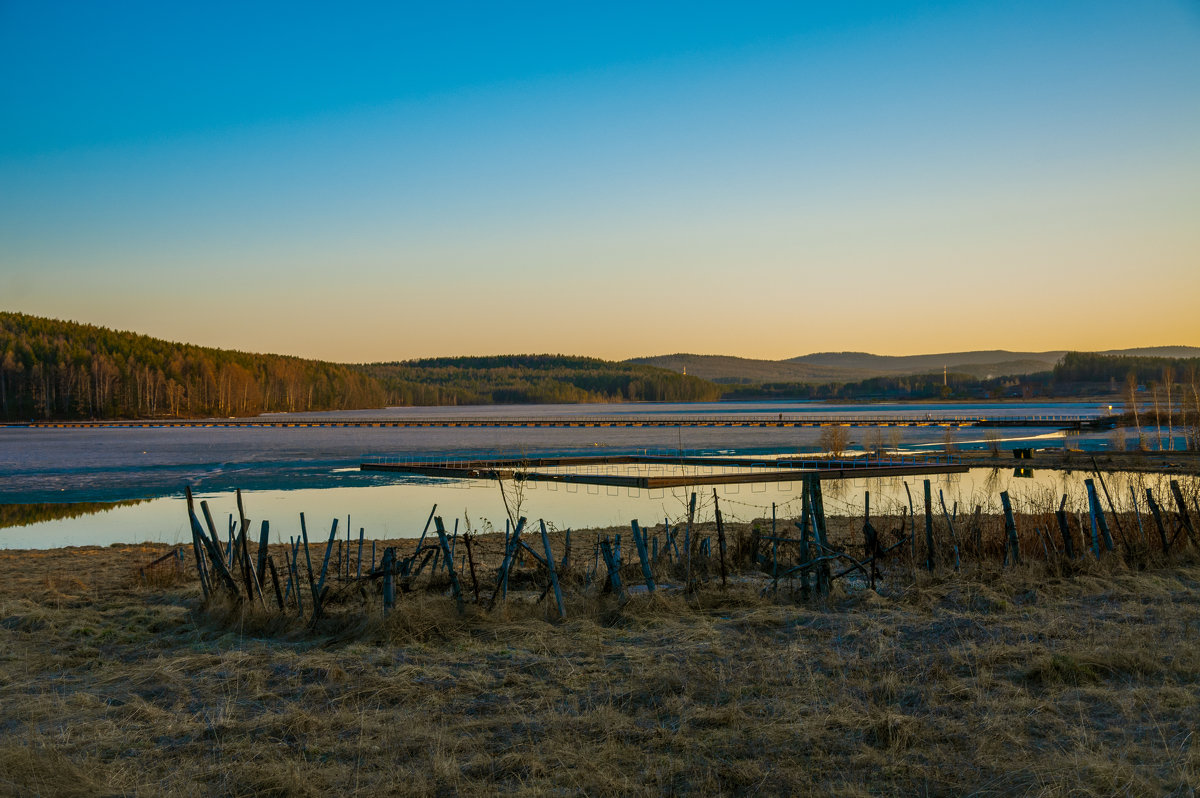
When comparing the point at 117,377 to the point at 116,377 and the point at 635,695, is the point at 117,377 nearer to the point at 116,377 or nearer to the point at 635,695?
the point at 116,377

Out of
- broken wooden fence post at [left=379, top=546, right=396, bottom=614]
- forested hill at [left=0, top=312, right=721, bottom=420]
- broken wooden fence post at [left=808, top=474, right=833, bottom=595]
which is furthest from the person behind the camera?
forested hill at [left=0, top=312, right=721, bottom=420]

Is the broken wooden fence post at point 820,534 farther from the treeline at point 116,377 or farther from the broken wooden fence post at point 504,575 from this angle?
the treeline at point 116,377

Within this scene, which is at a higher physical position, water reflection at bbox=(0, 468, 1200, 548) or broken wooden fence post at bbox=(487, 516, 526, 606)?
broken wooden fence post at bbox=(487, 516, 526, 606)

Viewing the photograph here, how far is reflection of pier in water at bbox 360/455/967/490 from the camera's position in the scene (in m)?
38.8

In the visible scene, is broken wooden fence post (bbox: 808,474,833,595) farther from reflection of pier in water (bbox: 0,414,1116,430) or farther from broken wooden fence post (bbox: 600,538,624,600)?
reflection of pier in water (bbox: 0,414,1116,430)

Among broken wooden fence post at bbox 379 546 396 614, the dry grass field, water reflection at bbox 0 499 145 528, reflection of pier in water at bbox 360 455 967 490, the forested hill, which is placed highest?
the forested hill

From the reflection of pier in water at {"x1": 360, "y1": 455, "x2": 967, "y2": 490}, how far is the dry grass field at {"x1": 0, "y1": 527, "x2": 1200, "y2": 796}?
83.3 feet

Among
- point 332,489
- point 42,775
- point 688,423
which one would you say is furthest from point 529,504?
point 688,423

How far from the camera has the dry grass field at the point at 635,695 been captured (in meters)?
5.36

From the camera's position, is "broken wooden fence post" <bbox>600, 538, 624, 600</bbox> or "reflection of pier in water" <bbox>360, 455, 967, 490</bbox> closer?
"broken wooden fence post" <bbox>600, 538, 624, 600</bbox>

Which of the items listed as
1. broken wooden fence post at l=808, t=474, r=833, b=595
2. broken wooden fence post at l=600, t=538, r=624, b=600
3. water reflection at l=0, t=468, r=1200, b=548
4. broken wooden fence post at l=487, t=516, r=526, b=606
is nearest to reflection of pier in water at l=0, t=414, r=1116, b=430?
water reflection at l=0, t=468, r=1200, b=548

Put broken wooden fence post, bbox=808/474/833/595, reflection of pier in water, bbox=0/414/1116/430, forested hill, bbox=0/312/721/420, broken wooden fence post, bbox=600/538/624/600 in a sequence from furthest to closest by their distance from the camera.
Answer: forested hill, bbox=0/312/721/420 < reflection of pier in water, bbox=0/414/1116/430 < broken wooden fence post, bbox=808/474/833/595 < broken wooden fence post, bbox=600/538/624/600

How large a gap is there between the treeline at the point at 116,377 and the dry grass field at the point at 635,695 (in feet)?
427

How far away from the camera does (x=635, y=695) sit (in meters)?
6.91
